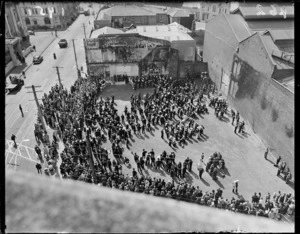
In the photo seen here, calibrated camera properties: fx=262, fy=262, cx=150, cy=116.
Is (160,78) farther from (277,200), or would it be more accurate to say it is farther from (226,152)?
(277,200)

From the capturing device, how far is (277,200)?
1159cm

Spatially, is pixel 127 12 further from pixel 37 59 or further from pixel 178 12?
pixel 37 59

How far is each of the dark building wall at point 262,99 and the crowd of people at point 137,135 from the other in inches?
78.4

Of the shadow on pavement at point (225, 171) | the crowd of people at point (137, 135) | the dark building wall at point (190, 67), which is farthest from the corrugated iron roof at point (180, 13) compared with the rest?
the shadow on pavement at point (225, 171)

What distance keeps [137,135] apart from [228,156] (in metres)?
5.85

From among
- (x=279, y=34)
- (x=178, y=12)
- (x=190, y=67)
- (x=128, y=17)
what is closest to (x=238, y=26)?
(x=279, y=34)

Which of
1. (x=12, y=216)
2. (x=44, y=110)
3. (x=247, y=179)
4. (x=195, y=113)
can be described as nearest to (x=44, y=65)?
(x=44, y=110)

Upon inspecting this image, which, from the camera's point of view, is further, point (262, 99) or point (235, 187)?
point (262, 99)

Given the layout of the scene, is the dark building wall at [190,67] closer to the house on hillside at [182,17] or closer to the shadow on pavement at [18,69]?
the house on hillside at [182,17]

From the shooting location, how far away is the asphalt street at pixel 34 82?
1551 cm

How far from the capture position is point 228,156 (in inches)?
621

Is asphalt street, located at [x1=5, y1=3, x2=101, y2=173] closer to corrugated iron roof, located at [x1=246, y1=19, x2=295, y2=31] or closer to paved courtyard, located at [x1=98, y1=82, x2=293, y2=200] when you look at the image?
paved courtyard, located at [x1=98, y1=82, x2=293, y2=200]

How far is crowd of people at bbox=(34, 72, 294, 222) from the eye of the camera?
37.3 ft

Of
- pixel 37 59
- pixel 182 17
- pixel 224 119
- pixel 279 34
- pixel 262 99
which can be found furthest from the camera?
pixel 182 17
